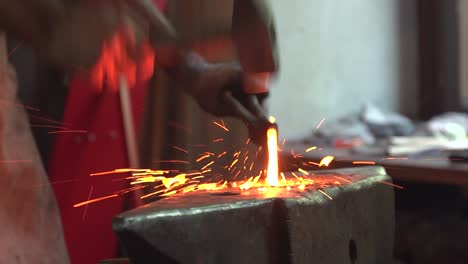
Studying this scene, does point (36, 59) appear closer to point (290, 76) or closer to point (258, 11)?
point (258, 11)

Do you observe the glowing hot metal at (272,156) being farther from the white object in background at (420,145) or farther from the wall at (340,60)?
the wall at (340,60)

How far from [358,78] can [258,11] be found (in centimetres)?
212

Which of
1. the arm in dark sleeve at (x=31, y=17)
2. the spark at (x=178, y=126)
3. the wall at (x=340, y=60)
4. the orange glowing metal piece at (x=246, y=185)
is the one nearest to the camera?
the arm in dark sleeve at (x=31, y=17)

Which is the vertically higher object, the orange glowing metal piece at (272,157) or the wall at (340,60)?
the wall at (340,60)

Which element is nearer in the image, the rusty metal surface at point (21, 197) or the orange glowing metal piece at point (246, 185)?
the rusty metal surface at point (21, 197)

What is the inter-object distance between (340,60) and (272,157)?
182 cm

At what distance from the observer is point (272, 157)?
3.75 ft

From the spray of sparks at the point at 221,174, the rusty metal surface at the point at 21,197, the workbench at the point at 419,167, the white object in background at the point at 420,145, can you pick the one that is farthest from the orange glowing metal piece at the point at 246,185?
the white object in background at the point at 420,145

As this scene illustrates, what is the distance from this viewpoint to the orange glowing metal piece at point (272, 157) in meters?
1.11

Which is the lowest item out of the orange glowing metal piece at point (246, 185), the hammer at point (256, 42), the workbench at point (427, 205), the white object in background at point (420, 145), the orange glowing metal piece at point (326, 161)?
the workbench at point (427, 205)

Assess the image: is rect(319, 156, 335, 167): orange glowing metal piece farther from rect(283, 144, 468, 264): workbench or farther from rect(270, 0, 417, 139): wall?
rect(270, 0, 417, 139): wall

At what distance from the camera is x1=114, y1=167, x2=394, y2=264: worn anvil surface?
2.48 ft

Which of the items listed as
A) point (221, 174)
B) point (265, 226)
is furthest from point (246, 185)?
point (221, 174)

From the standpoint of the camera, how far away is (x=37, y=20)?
93cm
